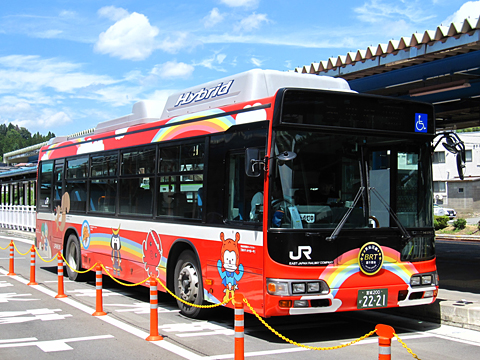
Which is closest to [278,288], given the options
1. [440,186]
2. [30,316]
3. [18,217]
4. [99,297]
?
[99,297]

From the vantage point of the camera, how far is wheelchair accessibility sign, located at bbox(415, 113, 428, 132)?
8.19 meters

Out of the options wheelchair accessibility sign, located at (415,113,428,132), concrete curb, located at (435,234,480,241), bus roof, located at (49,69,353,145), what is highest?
bus roof, located at (49,69,353,145)

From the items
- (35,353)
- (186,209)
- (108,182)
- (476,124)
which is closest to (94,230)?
(108,182)

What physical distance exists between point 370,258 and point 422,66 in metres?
6.66

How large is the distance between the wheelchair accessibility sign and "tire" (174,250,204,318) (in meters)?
3.85

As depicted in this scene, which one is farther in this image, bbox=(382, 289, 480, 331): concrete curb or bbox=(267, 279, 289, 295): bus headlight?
bbox=(382, 289, 480, 331): concrete curb

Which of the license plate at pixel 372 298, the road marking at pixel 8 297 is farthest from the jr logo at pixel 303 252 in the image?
the road marking at pixel 8 297

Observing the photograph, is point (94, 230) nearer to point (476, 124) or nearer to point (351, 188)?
point (351, 188)

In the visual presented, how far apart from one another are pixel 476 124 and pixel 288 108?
15376 millimetres

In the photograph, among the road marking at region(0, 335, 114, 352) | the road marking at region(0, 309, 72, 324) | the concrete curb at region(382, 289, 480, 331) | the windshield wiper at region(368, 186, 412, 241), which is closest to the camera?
the road marking at region(0, 335, 114, 352)

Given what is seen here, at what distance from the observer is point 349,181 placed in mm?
7594

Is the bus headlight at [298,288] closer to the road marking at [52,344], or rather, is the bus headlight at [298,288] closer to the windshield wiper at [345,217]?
the windshield wiper at [345,217]

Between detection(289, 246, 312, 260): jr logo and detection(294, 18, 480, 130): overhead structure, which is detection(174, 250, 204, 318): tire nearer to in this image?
detection(289, 246, 312, 260): jr logo

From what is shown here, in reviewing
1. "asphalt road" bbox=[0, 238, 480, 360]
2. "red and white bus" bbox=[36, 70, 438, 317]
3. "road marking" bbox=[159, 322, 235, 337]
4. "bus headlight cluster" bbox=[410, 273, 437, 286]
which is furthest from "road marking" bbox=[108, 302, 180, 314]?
"bus headlight cluster" bbox=[410, 273, 437, 286]
